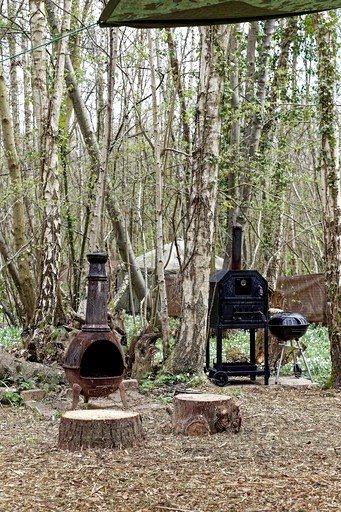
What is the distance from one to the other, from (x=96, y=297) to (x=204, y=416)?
1.41 meters

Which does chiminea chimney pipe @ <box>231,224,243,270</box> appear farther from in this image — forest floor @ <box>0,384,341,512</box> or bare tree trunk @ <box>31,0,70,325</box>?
forest floor @ <box>0,384,341,512</box>

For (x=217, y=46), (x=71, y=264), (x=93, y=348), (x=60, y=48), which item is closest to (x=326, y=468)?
(x=93, y=348)

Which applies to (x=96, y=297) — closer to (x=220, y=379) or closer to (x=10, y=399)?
(x=10, y=399)

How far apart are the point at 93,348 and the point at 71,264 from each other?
732cm

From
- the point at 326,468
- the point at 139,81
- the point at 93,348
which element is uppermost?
the point at 139,81

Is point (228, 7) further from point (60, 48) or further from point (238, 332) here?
point (238, 332)

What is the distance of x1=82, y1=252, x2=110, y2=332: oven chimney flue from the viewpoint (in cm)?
583

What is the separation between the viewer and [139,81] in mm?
11531

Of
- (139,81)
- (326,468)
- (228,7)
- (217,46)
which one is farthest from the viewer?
(139,81)

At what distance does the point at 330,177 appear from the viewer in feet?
24.2

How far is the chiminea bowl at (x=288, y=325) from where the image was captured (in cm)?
762

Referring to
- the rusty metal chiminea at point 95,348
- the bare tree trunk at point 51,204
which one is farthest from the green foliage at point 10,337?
the rusty metal chiminea at point 95,348

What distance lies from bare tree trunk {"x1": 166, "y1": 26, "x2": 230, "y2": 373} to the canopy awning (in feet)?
11.7

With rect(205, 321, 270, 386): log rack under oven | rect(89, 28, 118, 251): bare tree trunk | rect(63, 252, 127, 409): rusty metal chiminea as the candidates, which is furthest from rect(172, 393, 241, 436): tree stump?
rect(89, 28, 118, 251): bare tree trunk
